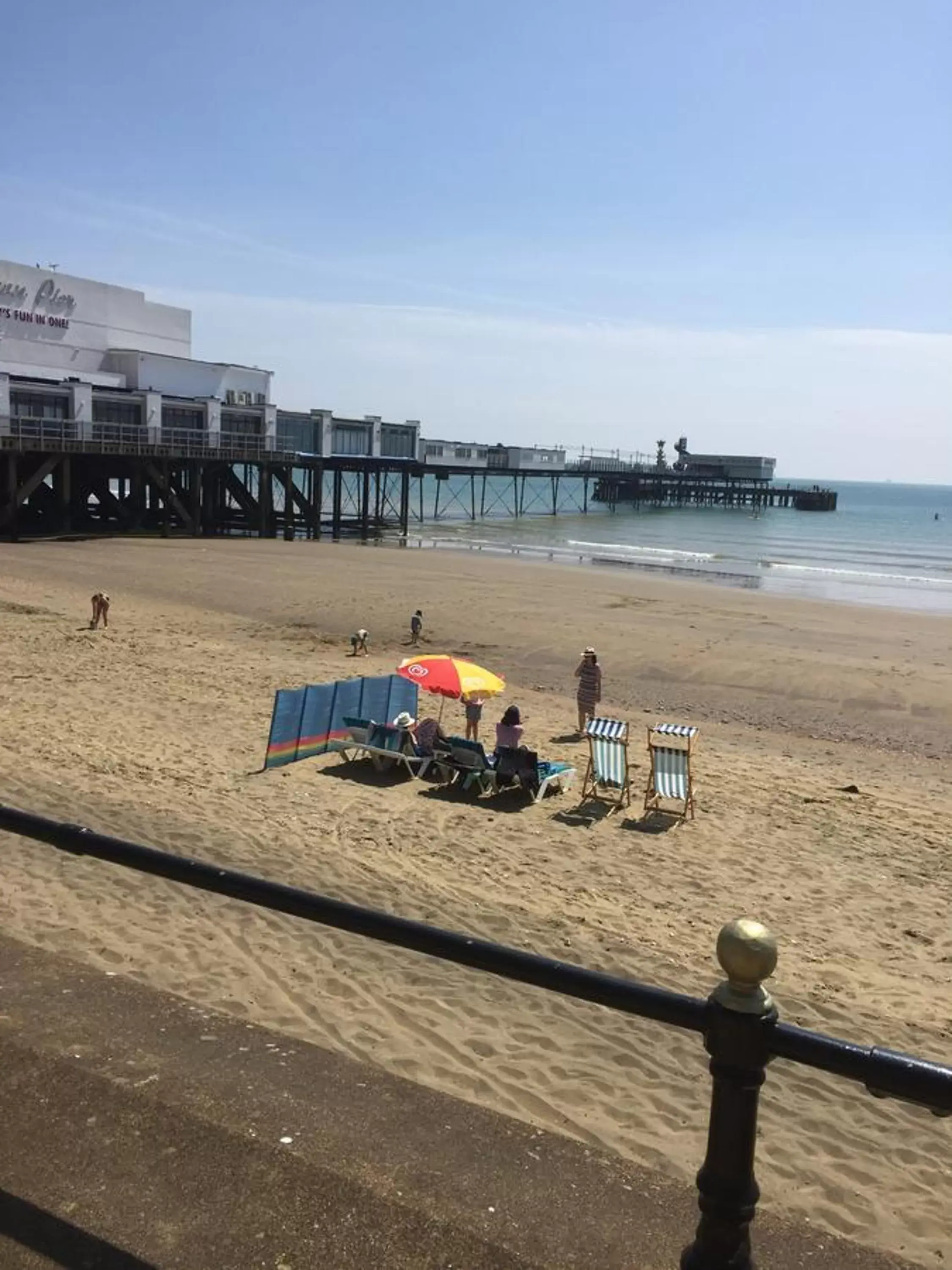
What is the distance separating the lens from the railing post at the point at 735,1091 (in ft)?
5.87

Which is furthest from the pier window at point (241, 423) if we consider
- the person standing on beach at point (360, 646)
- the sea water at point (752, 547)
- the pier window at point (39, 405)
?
the person standing on beach at point (360, 646)

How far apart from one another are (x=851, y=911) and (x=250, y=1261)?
6.47 m

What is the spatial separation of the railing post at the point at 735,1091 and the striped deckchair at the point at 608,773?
27.0ft

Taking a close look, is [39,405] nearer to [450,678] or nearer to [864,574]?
[864,574]

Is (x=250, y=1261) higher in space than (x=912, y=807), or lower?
higher

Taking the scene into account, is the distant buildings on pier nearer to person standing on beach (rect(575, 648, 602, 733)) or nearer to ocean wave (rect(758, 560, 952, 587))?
ocean wave (rect(758, 560, 952, 587))

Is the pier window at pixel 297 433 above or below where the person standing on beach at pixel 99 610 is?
above

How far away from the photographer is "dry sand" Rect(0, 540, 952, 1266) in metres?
4.75

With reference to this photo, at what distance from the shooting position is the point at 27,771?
9.41 meters

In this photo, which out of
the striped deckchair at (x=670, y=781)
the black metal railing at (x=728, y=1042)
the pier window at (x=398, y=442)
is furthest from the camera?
the pier window at (x=398, y=442)

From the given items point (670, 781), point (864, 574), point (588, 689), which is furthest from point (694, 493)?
point (670, 781)

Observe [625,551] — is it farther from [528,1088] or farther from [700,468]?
[700,468]

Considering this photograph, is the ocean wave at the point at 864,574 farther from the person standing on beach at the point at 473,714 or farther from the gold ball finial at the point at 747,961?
the gold ball finial at the point at 747,961

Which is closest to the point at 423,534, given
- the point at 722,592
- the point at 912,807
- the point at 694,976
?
the point at 722,592
